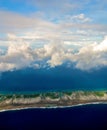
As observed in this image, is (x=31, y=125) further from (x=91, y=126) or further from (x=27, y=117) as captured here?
(x=91, y=126)

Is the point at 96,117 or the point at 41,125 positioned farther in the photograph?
the point at 96,117

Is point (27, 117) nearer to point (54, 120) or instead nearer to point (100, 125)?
point (54, 120)

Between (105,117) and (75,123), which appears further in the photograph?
(105,117)

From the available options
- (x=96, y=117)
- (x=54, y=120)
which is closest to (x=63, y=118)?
(x=54, y=120)

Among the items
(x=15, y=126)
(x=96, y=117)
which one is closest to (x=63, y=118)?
(x=96, y=117)

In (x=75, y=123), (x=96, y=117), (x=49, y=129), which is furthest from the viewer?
(x=96, y=117)

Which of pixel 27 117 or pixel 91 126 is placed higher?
pixel 27 117

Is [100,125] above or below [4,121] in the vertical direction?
below

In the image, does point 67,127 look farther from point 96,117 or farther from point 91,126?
point 96,117

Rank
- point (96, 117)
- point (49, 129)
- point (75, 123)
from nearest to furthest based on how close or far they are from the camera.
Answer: point (49, 129) < point (75, 123) < point (96, 117)
